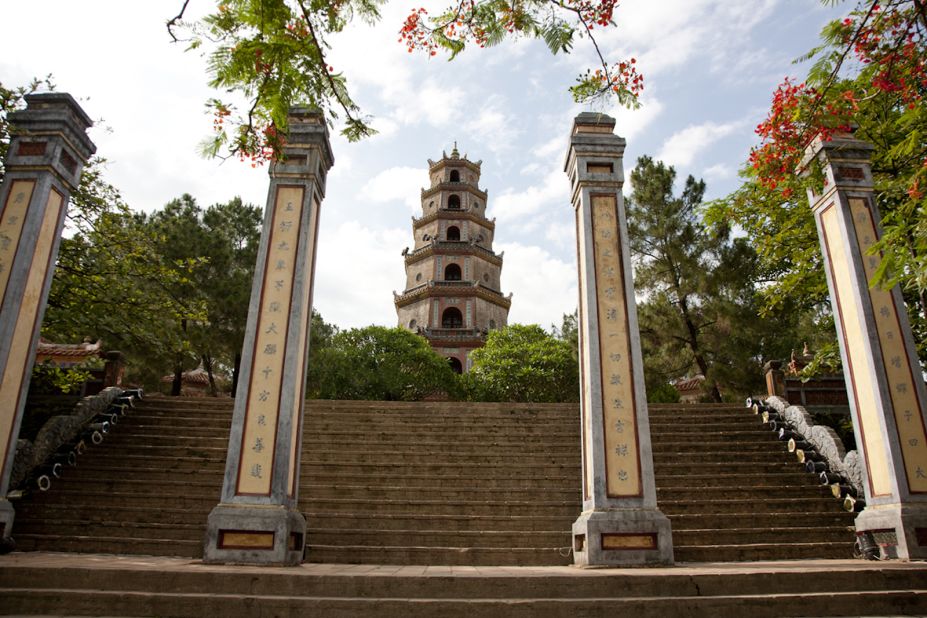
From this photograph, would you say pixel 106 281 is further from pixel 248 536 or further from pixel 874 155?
pixel 874 155

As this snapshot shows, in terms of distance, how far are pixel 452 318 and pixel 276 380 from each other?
1851cm

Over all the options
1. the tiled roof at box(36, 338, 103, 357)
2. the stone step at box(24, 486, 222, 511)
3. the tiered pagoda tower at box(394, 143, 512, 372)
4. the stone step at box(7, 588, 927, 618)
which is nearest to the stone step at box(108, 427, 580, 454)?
the stone step at box(24, 486, 222, 511)

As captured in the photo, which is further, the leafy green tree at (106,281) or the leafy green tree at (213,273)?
the leafy green tree at (213,273)

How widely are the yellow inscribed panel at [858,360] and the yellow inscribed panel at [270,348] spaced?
5.57 m

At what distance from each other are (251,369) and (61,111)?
134 inches

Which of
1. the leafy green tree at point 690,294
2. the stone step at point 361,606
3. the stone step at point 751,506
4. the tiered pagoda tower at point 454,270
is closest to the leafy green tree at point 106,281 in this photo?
the stone step at point 361,606

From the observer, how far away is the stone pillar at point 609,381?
202 inches

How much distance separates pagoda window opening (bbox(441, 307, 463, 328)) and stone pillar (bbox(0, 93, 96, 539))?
17747 mm

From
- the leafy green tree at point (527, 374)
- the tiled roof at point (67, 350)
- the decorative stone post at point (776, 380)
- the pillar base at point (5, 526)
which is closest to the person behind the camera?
the pillar base at point (5, 526)

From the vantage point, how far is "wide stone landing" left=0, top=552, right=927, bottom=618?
11.4ft

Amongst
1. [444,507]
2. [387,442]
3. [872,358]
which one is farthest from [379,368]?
[872,358]

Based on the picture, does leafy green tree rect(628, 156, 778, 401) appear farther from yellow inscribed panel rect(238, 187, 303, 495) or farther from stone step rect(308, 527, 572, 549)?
yellow inscribed panel rect(238, 187, 303, 495)

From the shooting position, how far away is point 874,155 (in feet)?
23.7

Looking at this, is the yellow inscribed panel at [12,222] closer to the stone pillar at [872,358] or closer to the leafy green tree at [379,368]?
the stone pillar at [872,358]
